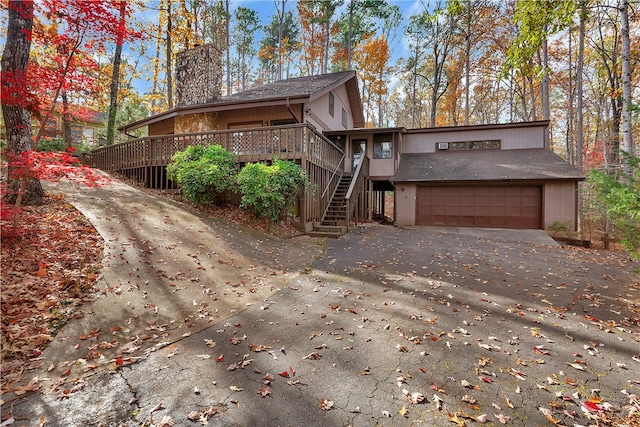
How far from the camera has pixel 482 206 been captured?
14.3 m

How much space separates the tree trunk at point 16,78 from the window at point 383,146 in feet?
45.1

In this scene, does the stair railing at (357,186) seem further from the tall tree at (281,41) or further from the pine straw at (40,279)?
the tall tree at (281,41)

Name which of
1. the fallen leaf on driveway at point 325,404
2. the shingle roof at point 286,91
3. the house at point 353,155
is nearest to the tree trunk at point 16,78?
the house at point 353,155

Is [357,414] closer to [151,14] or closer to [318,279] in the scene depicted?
[318,279]

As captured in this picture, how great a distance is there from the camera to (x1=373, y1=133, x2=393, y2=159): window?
1606 centimetres

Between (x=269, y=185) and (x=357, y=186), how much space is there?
555cm

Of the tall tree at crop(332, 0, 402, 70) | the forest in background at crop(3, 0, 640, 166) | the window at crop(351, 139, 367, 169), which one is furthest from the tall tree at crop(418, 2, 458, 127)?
the window at crop(351, 139, 367, 169)

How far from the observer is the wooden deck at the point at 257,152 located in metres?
10.1

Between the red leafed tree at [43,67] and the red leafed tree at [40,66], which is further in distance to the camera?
the red leafed tree at [40,66]

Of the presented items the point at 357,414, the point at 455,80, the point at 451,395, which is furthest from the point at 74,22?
the point at 455,80

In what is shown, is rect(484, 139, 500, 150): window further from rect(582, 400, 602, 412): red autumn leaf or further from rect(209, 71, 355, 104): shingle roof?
rect(582, 400, 602, 412): red autumn leaf

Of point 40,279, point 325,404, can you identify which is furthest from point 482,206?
point 40,279

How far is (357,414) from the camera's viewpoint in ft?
7.76

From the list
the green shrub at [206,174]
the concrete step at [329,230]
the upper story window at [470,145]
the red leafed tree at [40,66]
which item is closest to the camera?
the red leafed tree at [40,66]
